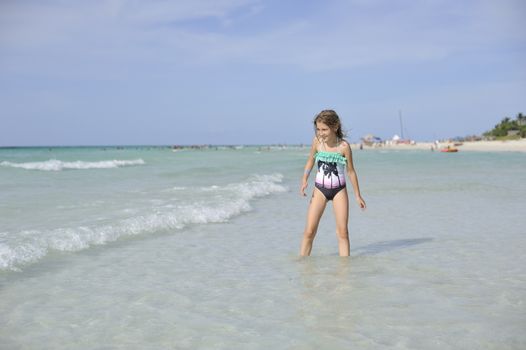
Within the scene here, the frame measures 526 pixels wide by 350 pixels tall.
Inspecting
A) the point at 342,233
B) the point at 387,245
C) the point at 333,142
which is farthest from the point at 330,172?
→ the point at 387,245

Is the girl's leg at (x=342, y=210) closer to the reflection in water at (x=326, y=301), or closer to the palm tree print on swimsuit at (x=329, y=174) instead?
the palm tree print on swimsuit at (x=329, y=174)

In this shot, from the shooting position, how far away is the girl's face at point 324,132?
5.89 meters

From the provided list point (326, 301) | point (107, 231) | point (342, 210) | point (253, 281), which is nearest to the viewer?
point (326, 301)

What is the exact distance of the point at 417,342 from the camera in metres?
3.41

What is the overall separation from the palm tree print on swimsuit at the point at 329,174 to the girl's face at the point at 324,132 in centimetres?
32

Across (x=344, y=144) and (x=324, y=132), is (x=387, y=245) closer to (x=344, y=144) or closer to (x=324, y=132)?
(x=344, y=144)

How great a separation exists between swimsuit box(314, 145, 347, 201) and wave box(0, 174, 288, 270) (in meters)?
3.42

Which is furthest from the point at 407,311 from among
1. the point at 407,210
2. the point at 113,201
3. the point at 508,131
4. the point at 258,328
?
the point at 508,131

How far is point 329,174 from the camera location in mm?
6086

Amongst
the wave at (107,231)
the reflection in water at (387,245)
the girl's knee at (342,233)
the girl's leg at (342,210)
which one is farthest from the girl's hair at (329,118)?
the wave at (107,231)

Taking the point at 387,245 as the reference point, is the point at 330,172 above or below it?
above

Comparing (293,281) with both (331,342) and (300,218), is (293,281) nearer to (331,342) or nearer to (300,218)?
(331,342)

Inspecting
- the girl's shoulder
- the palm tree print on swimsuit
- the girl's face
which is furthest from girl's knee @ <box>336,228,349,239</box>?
the girl's face

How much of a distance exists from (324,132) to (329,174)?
0.55 m
